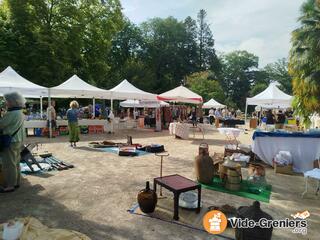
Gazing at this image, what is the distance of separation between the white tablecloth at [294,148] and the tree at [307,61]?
12.4ft

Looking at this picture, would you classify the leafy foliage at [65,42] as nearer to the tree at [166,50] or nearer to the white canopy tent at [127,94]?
the tree at [166,50]

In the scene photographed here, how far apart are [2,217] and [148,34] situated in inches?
2132

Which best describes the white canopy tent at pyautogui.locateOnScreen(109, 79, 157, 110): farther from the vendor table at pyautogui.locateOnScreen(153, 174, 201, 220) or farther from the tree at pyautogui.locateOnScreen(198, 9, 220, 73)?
the tree at pyautogui.locateOnScreen(198, 9, 220, 73)

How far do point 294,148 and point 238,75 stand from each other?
61.8 meters

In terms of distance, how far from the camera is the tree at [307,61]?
35.7 ft

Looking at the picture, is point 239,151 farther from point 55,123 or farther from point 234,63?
point 234,63

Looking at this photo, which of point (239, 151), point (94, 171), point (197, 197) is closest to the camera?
point (197, 197)

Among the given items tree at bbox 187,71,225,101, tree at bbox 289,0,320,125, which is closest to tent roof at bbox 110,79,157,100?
tree at bbox 289,0,320,125

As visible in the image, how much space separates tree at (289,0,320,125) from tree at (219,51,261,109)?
5083 centimetres

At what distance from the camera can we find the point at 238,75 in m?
66.9

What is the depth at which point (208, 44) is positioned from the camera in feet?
195

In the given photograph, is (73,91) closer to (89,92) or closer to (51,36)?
(89,92)

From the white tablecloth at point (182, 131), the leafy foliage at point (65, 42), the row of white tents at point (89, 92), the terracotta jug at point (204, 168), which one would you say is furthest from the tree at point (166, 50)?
the terracotta jug at point (204, 168)

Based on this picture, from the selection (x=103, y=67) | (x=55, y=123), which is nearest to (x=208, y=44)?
(x=103, y=67)
